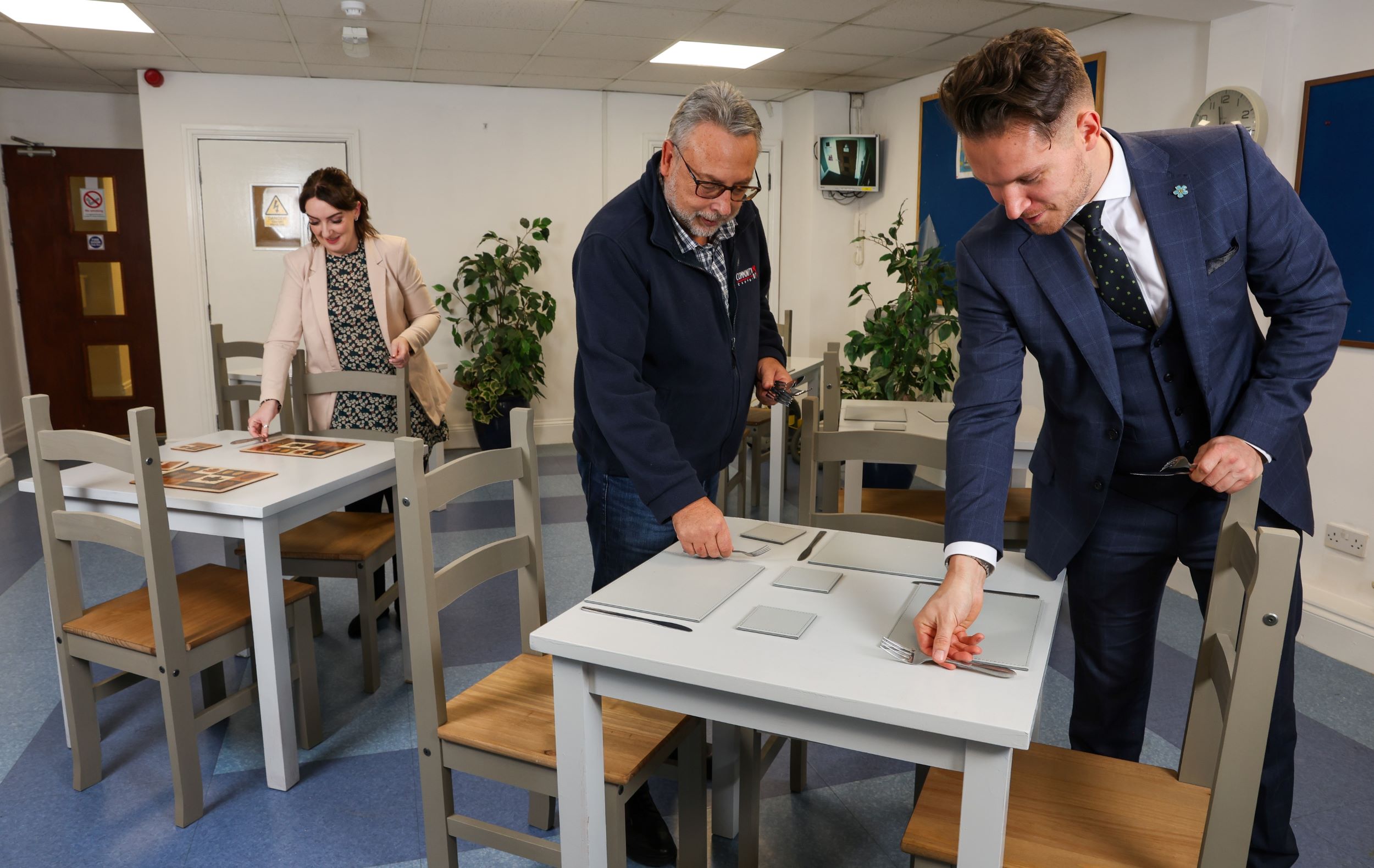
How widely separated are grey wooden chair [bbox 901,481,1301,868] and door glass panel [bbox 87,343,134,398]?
7.22m

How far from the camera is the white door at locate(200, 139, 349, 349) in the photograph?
589 centimetres

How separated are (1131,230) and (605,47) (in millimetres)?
4118

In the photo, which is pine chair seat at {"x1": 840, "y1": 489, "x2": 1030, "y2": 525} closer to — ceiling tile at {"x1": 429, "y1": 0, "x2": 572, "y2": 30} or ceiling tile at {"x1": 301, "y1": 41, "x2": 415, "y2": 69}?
ceiling tile at {"x1": 429, "y1": 0, "x2": 572, "y2": 30}

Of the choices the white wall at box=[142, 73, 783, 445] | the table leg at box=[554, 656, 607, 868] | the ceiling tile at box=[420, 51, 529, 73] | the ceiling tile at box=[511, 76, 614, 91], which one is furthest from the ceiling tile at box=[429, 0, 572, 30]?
the table leg at box=[554, 656, 607, 868]

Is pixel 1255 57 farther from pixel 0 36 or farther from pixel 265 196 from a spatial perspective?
pixel 0 36

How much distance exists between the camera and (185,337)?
19.7ft

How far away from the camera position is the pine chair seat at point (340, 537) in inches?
107

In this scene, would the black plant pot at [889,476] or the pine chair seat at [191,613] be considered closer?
the pine chair seat at [191,613]

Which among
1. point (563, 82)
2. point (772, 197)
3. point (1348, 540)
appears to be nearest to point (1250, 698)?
point (1348, 540)

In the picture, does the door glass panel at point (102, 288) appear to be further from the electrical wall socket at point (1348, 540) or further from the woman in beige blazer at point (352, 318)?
the electrical wall socket at point (1348, 540)

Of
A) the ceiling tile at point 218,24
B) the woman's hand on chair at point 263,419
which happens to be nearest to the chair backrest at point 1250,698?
the woman's hand on chair at point 263,419

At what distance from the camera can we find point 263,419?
112 inches

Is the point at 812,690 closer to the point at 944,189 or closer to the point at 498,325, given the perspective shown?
the point at 944,189

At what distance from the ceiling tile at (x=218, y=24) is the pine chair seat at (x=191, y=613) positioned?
119 inches
